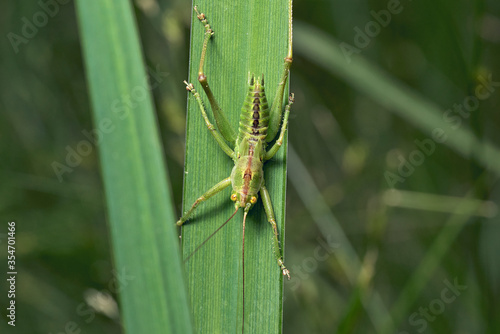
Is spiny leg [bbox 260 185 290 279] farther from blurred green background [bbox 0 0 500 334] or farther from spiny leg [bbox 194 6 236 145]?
blurred green background [bbox 0 0 500 334]

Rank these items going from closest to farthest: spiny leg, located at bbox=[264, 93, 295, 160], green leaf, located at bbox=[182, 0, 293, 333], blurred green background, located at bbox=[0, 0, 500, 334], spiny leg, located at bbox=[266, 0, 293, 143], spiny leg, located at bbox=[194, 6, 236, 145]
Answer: green leaf, located at bbox=[182, 0, 293, 333]
spiny leg, located at bbox=[194, 6, 236, 145]
spiny leg, located at bbox=[266, 0, 293, 143]
spiny leg, located at bbox=[264, 93, 295, 160]
blurred green background, located at bbox=[0, 0, 500, 334]

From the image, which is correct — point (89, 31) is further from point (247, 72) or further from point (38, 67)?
point (38, 67)

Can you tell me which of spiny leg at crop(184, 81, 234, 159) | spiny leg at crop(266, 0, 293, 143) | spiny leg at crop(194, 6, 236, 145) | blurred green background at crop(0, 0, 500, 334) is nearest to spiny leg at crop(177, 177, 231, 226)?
spiny leg at crop(184, 81, 234, 159)

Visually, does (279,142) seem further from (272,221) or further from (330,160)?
(330,160)

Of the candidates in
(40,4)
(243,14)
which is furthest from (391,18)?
(40,4)

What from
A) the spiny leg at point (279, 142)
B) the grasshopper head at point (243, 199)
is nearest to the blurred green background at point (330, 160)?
the spiny leg at point (279, 142)

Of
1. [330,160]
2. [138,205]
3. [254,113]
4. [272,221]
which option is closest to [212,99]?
[254,113]

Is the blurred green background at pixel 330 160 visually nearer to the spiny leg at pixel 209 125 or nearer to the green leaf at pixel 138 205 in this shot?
the spiny leg at pixel 209 125
